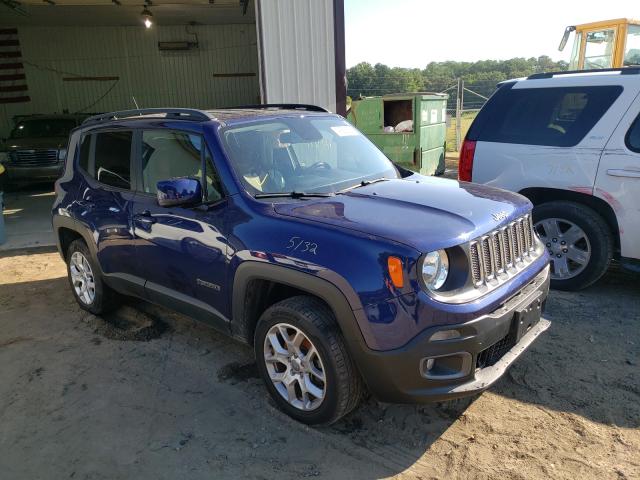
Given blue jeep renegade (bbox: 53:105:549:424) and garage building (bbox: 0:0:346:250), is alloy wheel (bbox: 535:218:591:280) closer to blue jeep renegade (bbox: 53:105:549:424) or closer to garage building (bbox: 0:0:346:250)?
blue jeep renegade (bbox: 53:105:549:424)

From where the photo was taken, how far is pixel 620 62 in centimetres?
994

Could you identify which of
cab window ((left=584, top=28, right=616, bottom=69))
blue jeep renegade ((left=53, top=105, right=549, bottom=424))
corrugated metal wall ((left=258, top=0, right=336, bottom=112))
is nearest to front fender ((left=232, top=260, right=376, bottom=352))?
blue jeep renegade ((left=53, top=105, right=549, bottom=424))

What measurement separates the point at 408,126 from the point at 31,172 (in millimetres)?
9034

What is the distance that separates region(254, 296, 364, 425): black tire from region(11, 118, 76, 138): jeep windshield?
1248cm

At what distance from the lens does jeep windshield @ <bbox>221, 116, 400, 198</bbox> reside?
3.41 meters

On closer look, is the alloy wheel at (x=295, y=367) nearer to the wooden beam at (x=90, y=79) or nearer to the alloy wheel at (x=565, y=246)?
the alloy wheel at (x=565, y=246)

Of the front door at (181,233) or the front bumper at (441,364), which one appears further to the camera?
the front door at (181,233)

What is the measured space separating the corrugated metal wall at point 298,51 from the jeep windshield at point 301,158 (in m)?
4.13

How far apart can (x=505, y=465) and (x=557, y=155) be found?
126 inches

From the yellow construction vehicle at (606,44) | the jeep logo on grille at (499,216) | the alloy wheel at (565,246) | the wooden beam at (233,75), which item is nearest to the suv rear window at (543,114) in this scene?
the alloy wheel at (565,246)

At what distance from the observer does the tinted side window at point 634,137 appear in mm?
4484

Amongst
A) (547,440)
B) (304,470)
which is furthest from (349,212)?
(547,440)

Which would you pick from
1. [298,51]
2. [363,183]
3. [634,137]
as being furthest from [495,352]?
[298,51]

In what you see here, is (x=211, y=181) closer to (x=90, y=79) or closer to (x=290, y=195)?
(x=290, y=195)
